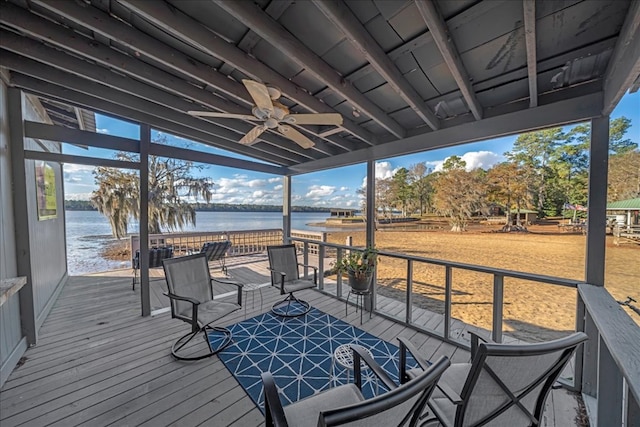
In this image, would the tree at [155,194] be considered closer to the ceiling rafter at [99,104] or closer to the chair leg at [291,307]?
the ceiling rafter at [99,104]

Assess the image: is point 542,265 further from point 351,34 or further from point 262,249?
point 262,249

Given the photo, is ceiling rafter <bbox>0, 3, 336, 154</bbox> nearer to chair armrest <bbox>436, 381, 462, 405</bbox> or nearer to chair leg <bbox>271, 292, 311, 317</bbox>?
chair leg <bbox>271, 292, 311, 317</bbox>

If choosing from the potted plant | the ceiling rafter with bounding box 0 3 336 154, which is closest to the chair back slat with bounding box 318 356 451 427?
the potted plant

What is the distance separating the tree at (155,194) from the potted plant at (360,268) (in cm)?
532

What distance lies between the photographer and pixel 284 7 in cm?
158

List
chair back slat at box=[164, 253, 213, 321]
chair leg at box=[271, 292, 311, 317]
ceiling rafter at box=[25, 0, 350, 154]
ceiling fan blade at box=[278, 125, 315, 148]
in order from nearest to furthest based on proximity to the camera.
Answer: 1. ceiling rafter at box=[25, 0, 350, 154]
2. ceiling fan blade at box=[278, 125, 315, 148]
3. chair back slat at box=[164, 253, 213, 321]
4. chair leg at box=[271, 292, 311, 317]

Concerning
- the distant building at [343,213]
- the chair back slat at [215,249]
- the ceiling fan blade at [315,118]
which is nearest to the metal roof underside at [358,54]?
the ceiling fan blade at [315,118]

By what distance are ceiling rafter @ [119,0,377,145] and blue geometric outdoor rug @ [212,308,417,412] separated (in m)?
2.79

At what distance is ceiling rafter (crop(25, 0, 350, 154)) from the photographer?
1689mm

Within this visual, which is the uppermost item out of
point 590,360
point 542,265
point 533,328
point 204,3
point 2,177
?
point 204,3

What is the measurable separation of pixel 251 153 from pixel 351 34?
11.4 feet

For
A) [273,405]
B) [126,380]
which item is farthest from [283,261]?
[273,405]

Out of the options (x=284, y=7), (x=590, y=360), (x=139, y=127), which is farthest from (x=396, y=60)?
(x=139, y=127)

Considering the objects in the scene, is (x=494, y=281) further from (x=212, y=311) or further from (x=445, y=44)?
(x=212, y=311)
